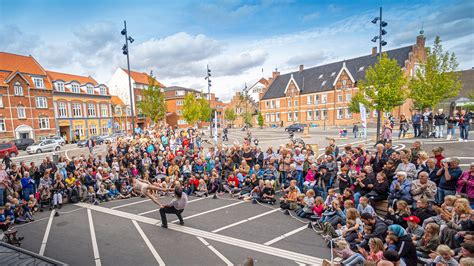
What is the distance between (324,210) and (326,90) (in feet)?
164

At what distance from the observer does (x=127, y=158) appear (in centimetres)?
1475

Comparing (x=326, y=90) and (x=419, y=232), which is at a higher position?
(x=326, y=90)

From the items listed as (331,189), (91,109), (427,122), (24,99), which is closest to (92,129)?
(91,109)

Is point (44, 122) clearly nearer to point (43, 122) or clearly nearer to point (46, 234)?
point (43, 122)

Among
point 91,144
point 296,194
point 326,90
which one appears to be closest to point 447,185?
point 296,194

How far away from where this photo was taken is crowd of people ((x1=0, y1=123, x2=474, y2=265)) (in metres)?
5.54

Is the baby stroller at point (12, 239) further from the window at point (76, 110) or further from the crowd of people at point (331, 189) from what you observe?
the window at point (76, 110)

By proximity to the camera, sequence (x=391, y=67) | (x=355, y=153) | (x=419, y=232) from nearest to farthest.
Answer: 1. (x=419, y=232)
2. (x=355, y=153)
3. (x=391, y=67)

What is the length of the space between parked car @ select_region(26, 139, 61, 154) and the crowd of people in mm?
18709

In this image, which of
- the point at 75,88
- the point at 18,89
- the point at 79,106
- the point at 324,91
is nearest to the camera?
the point at 18,89

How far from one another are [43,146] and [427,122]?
1510 inches

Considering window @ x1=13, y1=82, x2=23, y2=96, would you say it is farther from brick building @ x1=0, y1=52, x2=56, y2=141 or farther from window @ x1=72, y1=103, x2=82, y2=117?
window @ x1=72, y1=103, x2=82, y2=117

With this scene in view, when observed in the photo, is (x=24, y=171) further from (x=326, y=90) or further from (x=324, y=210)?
(x=326, y=90)

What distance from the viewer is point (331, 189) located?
8.70 meters
